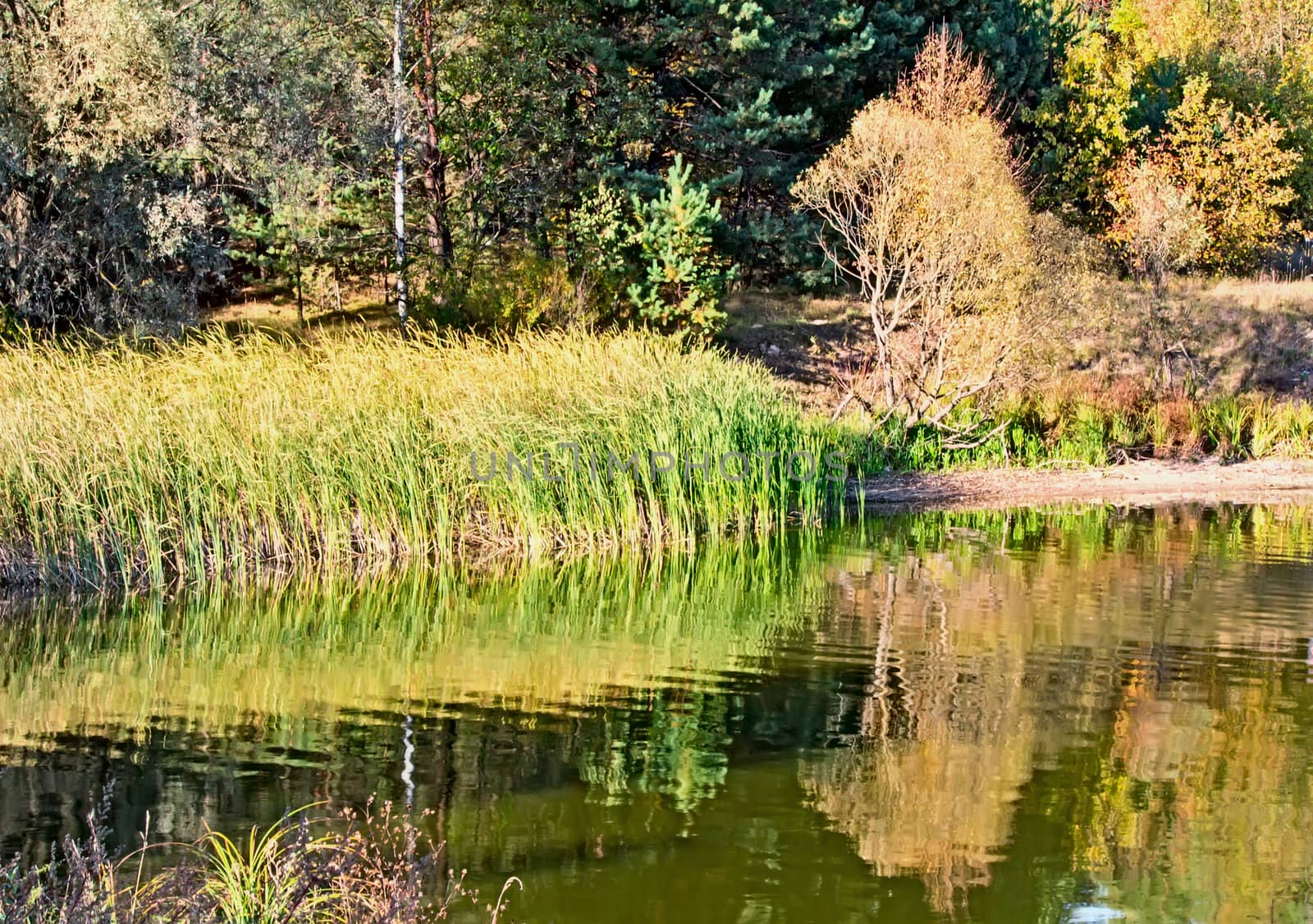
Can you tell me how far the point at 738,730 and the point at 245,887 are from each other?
3.65 meters

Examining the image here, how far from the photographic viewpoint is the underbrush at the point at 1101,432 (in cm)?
2025

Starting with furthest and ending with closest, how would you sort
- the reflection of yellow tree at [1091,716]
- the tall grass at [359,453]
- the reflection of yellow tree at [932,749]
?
the tall grass at [359,453]
the reflection of yellow tree at [932,749]
the reflection of yellow tree at [1091,716]

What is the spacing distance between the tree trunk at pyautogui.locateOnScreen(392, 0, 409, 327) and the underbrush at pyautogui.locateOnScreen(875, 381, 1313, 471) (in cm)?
896

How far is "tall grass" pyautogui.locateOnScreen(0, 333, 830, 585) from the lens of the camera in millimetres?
12530

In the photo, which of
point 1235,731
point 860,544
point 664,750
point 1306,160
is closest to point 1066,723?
point 1235,731

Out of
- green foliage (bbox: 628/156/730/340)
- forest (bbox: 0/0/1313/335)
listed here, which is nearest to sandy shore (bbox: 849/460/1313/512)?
forest (bbox: 0/0/1313/335)

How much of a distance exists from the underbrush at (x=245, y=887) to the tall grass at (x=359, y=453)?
6602 mm

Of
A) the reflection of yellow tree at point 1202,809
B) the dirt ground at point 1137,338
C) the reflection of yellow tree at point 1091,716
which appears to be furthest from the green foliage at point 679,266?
the reflection of yellow tree at point 1202,809

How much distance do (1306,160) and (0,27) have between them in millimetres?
30245

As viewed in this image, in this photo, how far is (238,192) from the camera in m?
29.1

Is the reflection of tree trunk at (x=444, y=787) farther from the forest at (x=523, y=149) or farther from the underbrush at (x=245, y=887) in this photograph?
the forest at (x=523, y=149)

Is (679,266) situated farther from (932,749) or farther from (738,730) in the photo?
A: (932,749)

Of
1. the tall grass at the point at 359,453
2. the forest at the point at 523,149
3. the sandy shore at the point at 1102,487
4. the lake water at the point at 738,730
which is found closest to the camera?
the lake water at the point at 738,730

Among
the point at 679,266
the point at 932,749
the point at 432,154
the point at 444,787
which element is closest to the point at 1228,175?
the point at 679,266
